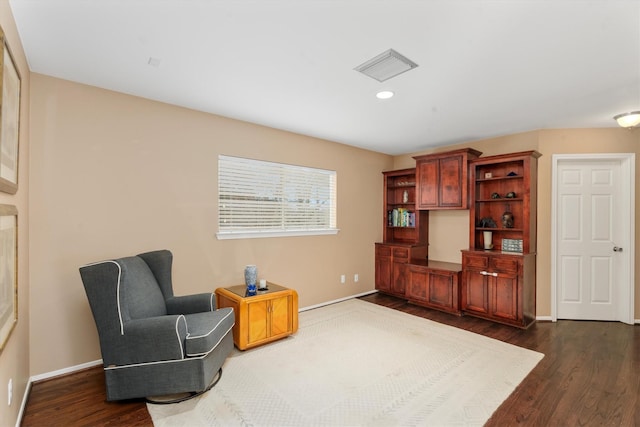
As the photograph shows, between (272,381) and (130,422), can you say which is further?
(272,381)

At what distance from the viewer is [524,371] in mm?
2730

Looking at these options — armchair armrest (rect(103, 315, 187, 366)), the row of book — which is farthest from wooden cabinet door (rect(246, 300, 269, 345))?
the row of book

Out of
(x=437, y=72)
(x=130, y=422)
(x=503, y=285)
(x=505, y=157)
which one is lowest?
(x=130, y=422)

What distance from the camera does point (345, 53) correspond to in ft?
7.25

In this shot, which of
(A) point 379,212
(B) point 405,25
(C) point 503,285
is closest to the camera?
(B) point 405,25

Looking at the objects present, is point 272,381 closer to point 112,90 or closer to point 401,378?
point 401,378

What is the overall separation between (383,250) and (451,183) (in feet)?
5.17

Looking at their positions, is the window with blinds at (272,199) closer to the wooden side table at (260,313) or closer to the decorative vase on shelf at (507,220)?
the wooden side table at (260,313)

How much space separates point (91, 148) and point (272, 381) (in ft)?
8.46

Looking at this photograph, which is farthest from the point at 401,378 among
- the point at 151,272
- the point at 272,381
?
the point at 151,272

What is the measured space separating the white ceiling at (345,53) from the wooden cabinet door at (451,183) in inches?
40.3

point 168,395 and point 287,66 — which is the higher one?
point 287,66

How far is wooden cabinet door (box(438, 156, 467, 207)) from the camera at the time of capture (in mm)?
4406

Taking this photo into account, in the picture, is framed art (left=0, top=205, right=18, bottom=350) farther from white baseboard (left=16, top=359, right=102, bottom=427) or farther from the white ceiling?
the white ceiling
